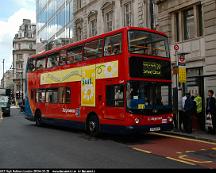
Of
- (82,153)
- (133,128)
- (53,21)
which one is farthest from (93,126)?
(53,21)

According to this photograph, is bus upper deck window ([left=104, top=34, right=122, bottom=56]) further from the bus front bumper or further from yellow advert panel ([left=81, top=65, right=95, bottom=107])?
the bus front bumper

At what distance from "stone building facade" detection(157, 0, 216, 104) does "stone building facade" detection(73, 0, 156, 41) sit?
2233 mm

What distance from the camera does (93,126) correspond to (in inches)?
595

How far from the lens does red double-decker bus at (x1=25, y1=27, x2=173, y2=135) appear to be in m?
13.1

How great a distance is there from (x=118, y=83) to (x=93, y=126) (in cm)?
269

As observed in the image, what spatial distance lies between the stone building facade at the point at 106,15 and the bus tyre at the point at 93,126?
10.7 meters

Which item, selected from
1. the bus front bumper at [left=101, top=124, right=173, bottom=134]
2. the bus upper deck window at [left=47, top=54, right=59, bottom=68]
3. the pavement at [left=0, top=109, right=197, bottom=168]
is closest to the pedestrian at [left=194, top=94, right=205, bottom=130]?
the bus front bumper at [left=101, top=124, right=173, bottom=134]

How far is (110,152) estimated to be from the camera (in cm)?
1107

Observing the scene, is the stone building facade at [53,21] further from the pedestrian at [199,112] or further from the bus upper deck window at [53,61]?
the pedestrian at [199,112]

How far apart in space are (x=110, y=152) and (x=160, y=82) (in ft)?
13.4

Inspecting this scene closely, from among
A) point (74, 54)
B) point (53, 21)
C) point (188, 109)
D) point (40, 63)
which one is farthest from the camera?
point (53, 21)

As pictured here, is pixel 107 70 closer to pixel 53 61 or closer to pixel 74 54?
pixel 74 54

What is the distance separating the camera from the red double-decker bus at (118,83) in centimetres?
1305

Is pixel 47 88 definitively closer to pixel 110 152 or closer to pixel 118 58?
pixel 118 58
